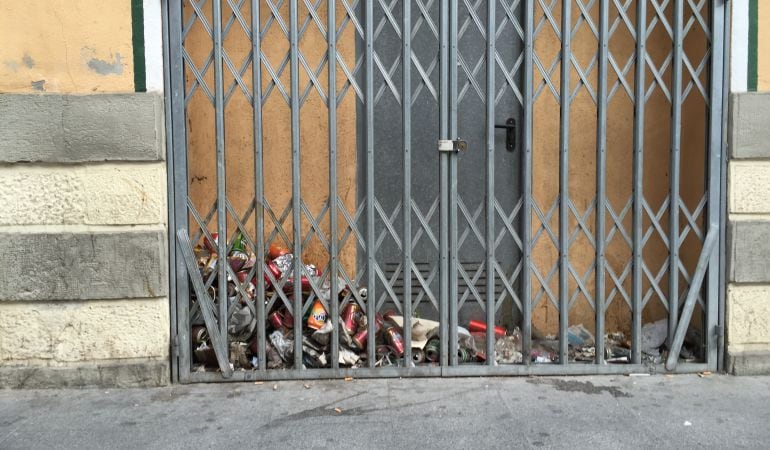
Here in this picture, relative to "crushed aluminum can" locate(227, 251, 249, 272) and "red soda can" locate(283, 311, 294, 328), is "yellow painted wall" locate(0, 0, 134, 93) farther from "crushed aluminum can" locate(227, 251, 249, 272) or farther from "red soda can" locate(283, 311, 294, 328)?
"red soda can" locate(283, 311, 294, 328)

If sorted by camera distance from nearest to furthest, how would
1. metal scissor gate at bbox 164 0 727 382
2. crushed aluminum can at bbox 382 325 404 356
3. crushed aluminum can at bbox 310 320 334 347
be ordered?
1. metal scissor gate at bbox 164 0 727 382
2. crushed aluminum can at bbox 310 320 334 347
3. crushed aluminum can at bbox 382 325 404 356

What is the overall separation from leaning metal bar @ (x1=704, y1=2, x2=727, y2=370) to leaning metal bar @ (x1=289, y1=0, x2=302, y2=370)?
2.63 meters

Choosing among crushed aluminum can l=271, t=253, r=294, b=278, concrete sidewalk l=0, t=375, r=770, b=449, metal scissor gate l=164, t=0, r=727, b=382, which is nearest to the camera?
concrete sidewalk l=0, t=375, r=770, b=449

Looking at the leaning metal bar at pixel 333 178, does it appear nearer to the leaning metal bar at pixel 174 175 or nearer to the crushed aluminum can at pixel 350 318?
the crushed aluminum can at pixel 350 318

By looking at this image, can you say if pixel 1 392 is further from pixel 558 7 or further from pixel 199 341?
pixel 558 7

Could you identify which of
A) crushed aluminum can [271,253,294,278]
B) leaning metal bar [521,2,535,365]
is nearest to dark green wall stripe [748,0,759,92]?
leaning metal bar [521,2,535,365]

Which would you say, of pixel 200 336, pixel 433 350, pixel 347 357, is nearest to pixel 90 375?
pixel 200 336

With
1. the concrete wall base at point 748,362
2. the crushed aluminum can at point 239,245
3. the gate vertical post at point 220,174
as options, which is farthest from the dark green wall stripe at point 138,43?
the concrete wall base at point 748,362

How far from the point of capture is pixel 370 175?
4668 millimetres

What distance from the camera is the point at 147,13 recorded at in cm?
445

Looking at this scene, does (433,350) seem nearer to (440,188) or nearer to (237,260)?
(440,188)

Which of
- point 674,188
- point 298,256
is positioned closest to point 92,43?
point 298,256

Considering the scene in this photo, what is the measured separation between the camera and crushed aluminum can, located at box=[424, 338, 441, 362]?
195 inches

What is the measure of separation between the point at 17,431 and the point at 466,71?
10.8 ft
